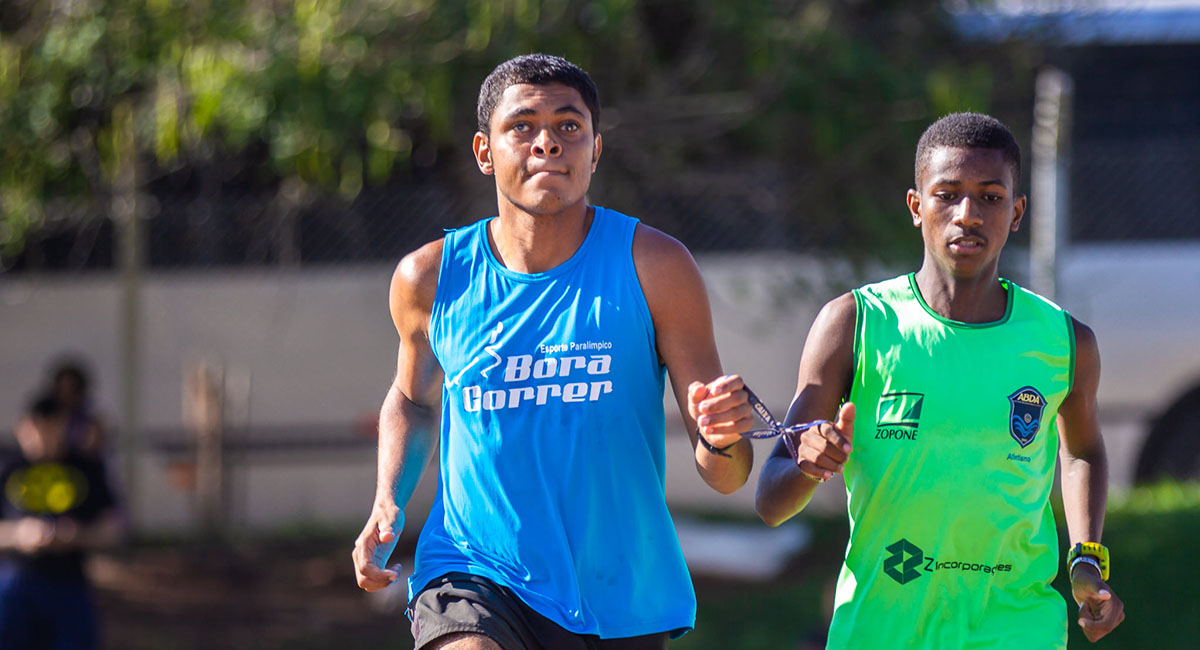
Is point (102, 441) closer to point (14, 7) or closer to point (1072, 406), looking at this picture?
point (14, 7)

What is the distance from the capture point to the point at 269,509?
10273mm

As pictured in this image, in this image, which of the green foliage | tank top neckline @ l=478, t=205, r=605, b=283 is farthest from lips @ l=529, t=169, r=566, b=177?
the green foliage

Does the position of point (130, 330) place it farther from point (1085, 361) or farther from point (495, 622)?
point (1085, 361)

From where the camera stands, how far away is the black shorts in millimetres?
3199

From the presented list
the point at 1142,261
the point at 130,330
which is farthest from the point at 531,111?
the point at 1142,261

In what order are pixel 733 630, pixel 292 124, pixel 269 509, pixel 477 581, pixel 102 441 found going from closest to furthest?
pixel 477 581, pixel 292 124, pixel 102 441, pixel 733 630, pixel 269 509

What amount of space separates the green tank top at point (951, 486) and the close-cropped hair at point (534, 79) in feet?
2.98

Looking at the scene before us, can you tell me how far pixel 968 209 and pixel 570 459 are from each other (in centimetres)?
116

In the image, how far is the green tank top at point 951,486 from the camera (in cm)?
324

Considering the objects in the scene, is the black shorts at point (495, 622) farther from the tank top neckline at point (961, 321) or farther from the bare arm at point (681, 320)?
the tank top neckline at point (961, 321)

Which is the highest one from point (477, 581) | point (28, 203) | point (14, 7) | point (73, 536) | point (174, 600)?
point (14, 7)

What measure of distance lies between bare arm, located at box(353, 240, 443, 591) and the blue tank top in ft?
0.67

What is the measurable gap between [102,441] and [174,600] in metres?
2.00

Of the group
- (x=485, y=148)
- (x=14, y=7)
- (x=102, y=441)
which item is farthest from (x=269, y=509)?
(x=485, y=148)
